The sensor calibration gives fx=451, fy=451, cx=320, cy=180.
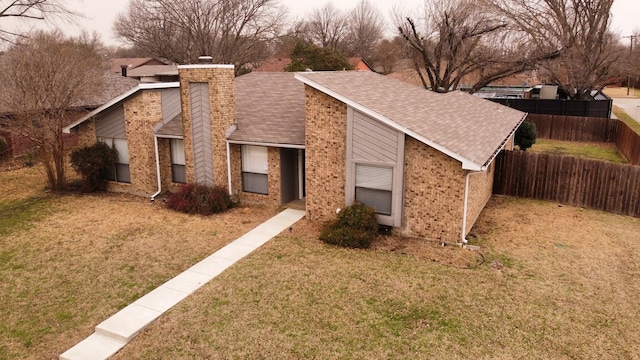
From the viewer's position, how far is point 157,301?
9820 mm

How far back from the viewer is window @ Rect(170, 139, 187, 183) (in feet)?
57.6

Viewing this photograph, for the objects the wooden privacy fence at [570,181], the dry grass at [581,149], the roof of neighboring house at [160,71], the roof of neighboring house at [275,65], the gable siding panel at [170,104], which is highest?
the roof of neighboring house at [275,65]

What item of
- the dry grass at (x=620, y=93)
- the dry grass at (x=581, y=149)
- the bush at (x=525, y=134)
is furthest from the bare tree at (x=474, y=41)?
the dry grass at (x=620, y=93)

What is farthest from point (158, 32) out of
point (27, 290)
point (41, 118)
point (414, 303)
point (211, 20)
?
point (414, 303)

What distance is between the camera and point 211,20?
165ft

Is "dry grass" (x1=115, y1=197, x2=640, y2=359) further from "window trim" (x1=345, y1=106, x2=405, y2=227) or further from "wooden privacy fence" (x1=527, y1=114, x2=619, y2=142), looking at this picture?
"wooden privacy fence" (x1=527, y1=114, x2=619, y2=142)

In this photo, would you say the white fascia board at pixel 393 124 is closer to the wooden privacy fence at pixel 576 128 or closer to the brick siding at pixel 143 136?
the brick siding at pixel 143 136

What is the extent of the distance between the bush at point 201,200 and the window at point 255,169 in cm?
92

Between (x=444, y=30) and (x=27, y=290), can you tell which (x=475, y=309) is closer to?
(x=27, y=290)

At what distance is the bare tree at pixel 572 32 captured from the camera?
3366 centimetres

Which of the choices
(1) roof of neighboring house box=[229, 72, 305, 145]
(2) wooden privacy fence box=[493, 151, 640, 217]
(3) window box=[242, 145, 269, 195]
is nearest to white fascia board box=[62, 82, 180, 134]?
(1) roof of neighboring house box=[229, 72, 305, 145]

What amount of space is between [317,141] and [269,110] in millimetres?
4331

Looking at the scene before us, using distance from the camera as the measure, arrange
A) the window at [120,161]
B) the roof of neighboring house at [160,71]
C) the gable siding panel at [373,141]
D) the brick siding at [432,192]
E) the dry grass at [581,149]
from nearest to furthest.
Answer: the brick siding at [432,192]
the gable siding panel at [373,141]
the window at [120,161]
the dry grass at [581,149]
the roof of neighboring house at [160,71]

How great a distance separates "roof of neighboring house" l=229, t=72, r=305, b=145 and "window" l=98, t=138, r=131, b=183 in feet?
16.0
